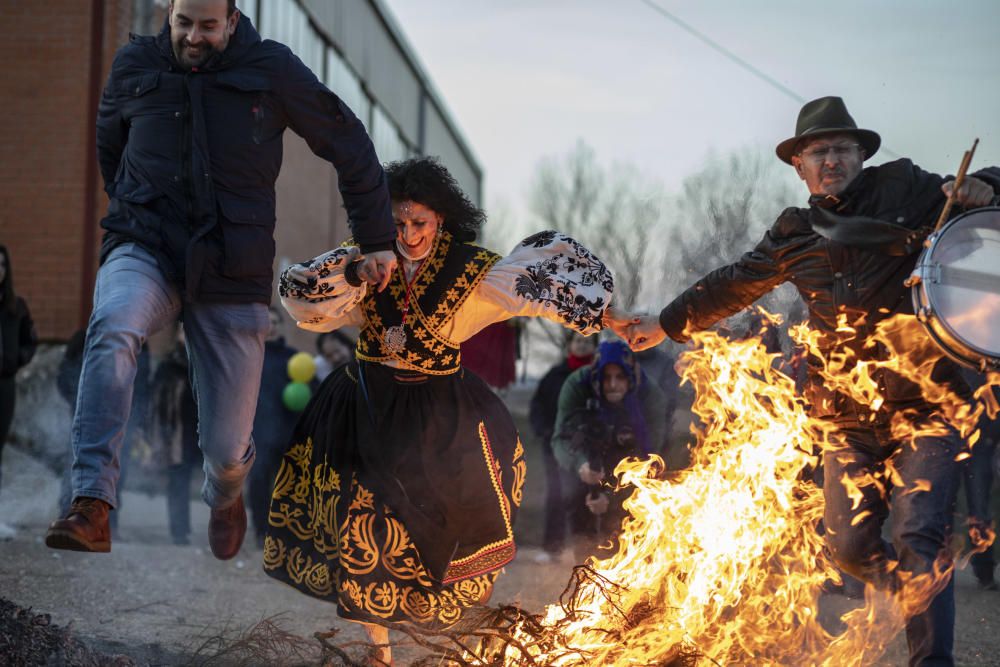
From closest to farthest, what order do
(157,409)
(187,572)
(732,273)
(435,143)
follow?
1. (732,273)
2. (187,572)
3. (157,409)
4. (435,143)

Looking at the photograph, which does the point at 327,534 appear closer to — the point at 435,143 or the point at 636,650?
the point at 636,650

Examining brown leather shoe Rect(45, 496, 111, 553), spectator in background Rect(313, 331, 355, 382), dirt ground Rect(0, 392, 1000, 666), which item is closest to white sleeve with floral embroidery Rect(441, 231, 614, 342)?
dirt ground Rect(0, 392, 1000, 666)

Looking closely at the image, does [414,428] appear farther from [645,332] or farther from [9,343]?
[9,343]

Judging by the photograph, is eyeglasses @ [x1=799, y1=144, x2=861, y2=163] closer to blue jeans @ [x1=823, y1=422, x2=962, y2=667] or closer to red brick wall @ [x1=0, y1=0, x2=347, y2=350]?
blue jeans @ [x1=823, y1=422, x2=962, y2=667]

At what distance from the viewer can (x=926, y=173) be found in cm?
432

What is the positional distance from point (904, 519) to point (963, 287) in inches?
33.9

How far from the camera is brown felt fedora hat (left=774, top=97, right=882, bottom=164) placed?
450 centimetres

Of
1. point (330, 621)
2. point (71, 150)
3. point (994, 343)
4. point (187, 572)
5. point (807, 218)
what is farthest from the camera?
point (71, 150)

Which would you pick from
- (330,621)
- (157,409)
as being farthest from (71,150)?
(330,621)

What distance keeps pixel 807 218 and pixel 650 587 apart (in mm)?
1603

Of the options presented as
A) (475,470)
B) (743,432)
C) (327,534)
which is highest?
(743,432)

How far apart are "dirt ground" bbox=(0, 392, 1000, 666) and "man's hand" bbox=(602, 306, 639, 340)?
149 cm

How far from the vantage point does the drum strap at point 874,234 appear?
412 centimetres

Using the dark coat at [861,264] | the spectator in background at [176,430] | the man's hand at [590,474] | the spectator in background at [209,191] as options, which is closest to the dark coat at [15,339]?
the spectator in background at [176,430]
